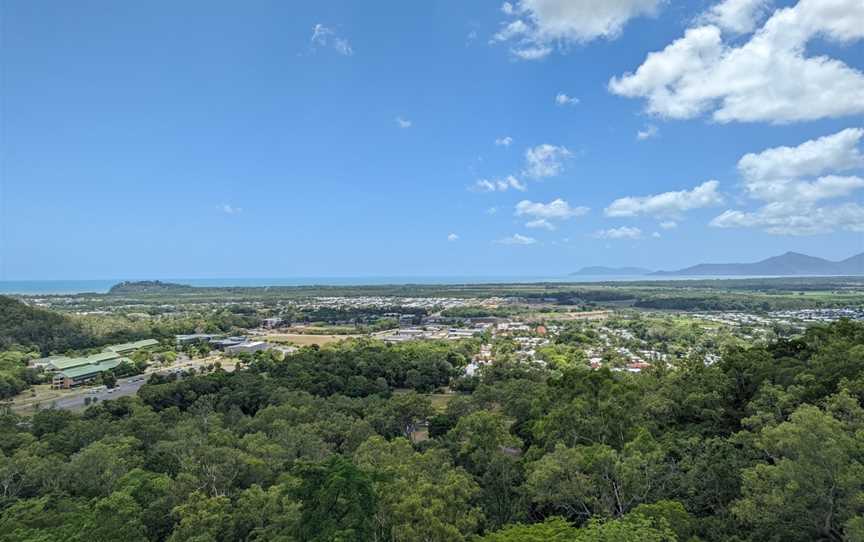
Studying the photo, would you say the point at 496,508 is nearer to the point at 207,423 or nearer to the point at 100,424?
the point at 207,423

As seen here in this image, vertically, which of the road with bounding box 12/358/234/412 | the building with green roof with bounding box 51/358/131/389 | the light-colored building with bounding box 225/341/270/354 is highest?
the light-colored building with bounding box 225/341/270/354

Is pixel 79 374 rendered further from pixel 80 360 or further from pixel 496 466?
pixel 496 466

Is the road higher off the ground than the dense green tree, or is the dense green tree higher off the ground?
the dense green tree

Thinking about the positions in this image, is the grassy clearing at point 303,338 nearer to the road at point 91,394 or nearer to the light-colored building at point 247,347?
the light-colored building at point 247,347

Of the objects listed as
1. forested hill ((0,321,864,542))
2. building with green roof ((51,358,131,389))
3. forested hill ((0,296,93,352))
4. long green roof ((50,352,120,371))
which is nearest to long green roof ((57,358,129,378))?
building with green roof ((51,358,131,389))

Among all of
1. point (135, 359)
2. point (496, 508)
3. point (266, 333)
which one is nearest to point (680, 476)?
point (496, 508)

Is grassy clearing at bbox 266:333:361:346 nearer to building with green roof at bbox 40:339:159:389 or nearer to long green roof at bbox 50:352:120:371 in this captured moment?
building with green roof at bbox 40:339:159:389
